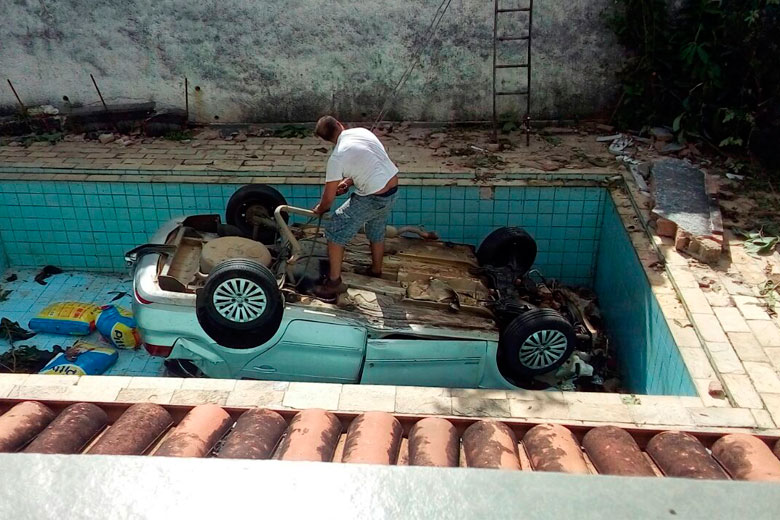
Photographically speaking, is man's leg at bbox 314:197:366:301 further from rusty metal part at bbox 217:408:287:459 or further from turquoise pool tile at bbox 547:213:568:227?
turquoise pool tile at bbox 547:213:568:227

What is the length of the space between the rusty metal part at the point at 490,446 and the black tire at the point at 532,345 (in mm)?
1658

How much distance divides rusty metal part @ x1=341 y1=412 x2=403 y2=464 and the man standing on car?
6.13 feet

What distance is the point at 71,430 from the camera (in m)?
3.33

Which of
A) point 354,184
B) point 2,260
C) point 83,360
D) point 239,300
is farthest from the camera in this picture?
point 2,260

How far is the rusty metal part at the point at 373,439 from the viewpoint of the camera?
10.3ft

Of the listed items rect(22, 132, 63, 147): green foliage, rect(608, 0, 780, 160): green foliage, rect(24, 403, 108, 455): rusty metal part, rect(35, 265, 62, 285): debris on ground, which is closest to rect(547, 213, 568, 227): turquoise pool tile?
rect(608, 0, 780, 160): green foliage

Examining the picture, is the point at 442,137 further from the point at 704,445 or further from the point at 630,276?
the point at 704,445

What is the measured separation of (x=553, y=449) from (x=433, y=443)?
0.60m

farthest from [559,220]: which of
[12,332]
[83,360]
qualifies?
[12,332]

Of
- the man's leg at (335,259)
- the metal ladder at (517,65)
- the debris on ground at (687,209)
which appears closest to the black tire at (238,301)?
the man's leg at (335,259)

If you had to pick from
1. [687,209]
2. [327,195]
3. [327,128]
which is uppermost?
[327,128]

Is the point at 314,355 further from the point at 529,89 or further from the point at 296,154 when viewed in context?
the point at 529,89

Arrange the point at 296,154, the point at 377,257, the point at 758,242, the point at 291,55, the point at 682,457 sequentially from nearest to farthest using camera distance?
the point at 682,457
the point at 377,257
the point at 758,242
the point at 296,154
the point at 291,55

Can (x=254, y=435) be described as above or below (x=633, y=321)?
above
